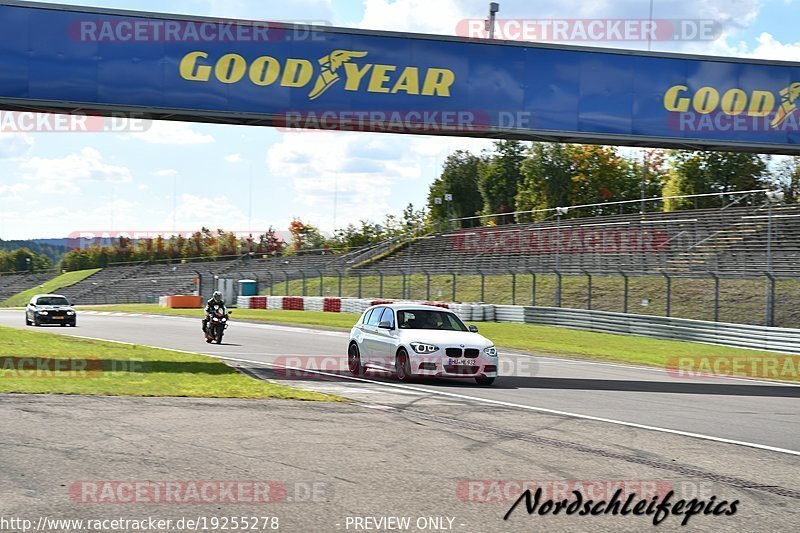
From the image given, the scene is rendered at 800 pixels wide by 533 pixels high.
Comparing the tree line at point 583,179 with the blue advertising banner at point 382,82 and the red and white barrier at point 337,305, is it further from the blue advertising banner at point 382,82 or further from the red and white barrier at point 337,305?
the blue advertising banner at point 382,82

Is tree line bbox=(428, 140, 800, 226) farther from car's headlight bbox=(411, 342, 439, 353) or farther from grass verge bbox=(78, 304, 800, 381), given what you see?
car's headlight bbox=(411, 342, 439, 353)

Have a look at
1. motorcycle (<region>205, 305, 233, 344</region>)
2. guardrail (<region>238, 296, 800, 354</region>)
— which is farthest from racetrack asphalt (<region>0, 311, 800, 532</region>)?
motorcycle (<region>205, 305, 233, 344</region>)

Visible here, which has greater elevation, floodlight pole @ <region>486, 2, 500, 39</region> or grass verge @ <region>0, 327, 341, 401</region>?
floodlight pole @ <region>486, 2, 500, 39</region>

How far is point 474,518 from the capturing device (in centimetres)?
654

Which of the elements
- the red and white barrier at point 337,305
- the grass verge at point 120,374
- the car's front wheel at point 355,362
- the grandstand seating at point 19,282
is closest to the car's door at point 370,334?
the car's front wheel at point 355,362

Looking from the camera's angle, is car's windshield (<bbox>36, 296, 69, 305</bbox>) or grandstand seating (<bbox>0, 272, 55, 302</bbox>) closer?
car's windshield (<bbox>36, 296, 69, 305</bbox>)

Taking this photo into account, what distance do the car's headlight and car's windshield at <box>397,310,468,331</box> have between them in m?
0.83

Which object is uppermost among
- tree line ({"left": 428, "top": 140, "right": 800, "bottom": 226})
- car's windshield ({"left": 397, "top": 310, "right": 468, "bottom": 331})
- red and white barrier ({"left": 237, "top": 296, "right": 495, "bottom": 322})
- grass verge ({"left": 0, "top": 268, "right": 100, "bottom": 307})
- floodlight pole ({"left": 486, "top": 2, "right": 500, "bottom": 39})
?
tree line ({"left": 428, "top": 140, "right": 800, "bottom": 226})

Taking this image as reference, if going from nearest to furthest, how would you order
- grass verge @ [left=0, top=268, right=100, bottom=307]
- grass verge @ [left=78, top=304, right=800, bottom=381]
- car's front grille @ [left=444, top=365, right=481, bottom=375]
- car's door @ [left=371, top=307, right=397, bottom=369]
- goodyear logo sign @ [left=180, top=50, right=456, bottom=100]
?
car's front grille @ [left=444, top=365, right=481, bottom=375]
car's door @ [left=371, top=307, right=397, bottom=369]
goodyear logo sign @ [left=180, top=50, right=456, bottom=100]
grass verge @ [left=78, top=304, right=800, bottom=381]
grass verge @ [left=0, top=268, right=100, bottom=307]

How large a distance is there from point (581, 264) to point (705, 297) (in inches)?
404

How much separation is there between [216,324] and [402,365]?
477 inches

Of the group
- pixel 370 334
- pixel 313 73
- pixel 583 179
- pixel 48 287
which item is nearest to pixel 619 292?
pixel 370 334

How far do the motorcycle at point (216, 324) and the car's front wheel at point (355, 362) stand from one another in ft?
31.2

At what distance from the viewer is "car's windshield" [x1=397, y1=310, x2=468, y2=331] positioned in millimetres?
17109
